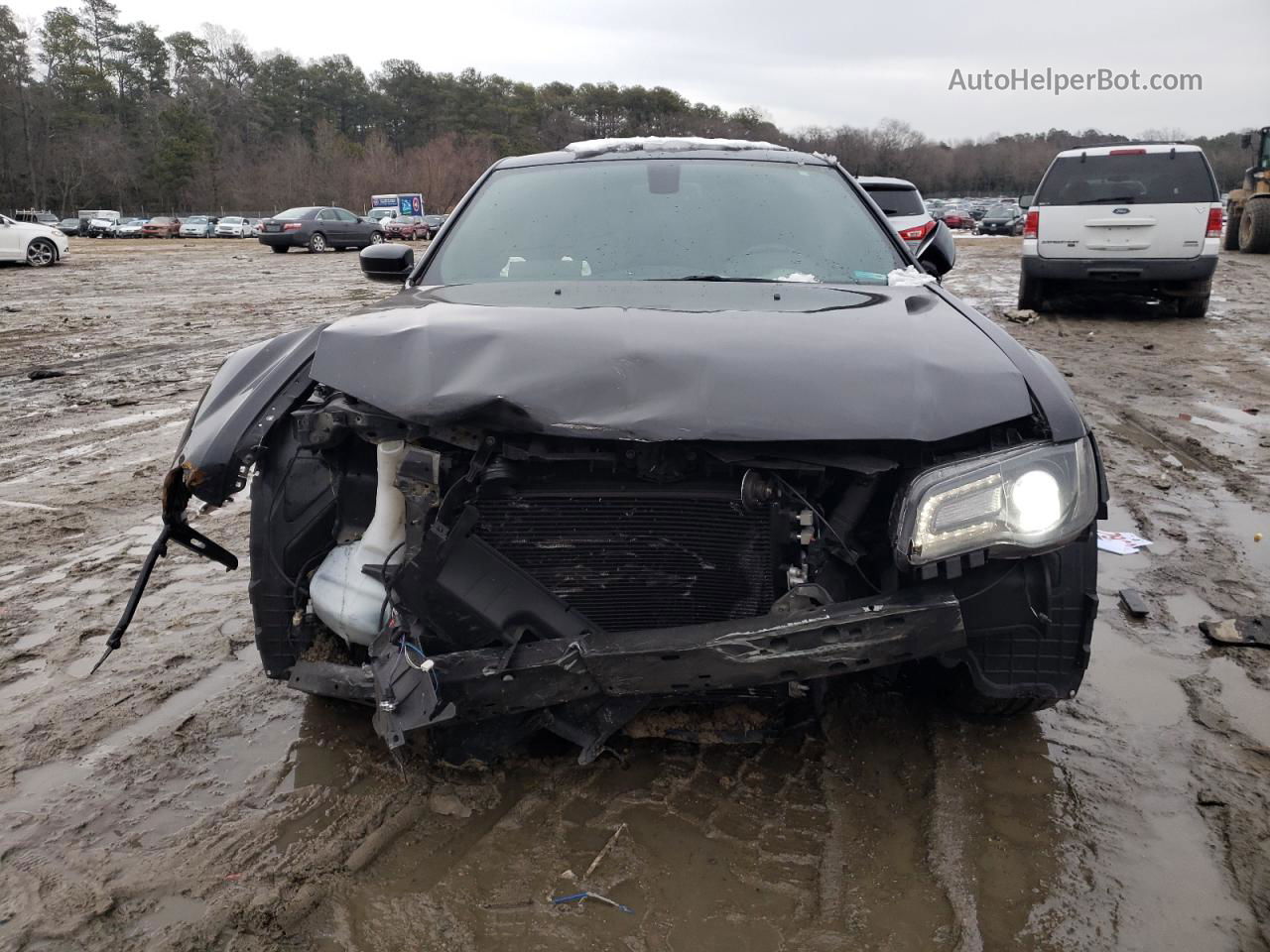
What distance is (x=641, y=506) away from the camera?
220 cm

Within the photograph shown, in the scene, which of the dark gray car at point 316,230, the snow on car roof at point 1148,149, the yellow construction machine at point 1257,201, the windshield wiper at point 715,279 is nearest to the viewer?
the windshield wiper at point 715,279

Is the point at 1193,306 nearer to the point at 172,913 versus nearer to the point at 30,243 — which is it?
the point at 172,913

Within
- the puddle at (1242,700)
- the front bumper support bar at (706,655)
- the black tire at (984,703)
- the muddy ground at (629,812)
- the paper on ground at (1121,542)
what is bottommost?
the puddle at (1242,700)

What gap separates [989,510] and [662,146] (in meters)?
2.60

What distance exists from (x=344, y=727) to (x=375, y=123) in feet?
343

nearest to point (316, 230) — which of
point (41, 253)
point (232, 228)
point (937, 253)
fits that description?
point (41, 253)

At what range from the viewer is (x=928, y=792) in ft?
7.99

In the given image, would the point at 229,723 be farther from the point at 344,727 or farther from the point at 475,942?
the point at 475,942

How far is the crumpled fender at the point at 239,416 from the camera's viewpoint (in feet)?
7.65

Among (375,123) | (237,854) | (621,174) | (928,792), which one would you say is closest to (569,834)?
(237,854)

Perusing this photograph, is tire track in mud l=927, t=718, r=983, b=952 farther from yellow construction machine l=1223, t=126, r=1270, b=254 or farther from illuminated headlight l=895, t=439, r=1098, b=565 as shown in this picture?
yellow construction machine l=1223, t=126, r=1270, b=254

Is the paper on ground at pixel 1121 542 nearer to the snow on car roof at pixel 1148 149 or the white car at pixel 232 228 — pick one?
the snow on car roof at pixel 1148 149

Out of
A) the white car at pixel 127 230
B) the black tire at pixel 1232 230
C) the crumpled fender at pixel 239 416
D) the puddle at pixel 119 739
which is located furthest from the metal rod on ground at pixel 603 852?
the white car at pixel 127 230

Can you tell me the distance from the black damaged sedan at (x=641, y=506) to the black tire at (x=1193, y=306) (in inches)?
395
